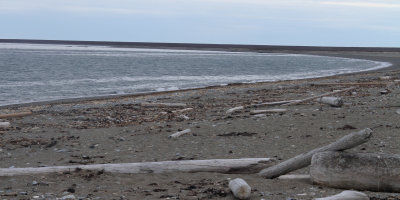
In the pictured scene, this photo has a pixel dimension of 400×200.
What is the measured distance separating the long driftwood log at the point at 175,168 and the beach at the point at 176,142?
0.10 metres

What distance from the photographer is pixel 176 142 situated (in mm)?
10031

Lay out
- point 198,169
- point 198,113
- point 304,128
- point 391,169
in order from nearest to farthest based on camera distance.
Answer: point 391,169 < point 198,169 < point 304,128 < point 198,113

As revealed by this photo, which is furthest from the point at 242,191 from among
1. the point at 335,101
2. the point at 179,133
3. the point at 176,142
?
the point at 335,101

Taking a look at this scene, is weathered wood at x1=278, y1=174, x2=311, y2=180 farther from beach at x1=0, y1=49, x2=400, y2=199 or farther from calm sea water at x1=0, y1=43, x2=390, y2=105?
calm sea water at x1=0, y1=43, x2=390, y2=105

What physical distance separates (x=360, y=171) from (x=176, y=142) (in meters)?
4.70

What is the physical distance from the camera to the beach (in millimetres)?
6387

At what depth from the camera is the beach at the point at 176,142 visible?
6.39 m

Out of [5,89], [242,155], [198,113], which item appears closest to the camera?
[242,155]

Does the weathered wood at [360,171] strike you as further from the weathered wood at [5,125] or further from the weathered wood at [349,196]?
the weathered wood at [5,125]

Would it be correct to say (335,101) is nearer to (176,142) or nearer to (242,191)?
(176,142)

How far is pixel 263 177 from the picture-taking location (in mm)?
6973

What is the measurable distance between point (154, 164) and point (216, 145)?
240cm

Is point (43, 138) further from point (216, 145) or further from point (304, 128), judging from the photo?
point (304, 128)

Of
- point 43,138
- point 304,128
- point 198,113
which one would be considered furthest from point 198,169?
point 198,113
